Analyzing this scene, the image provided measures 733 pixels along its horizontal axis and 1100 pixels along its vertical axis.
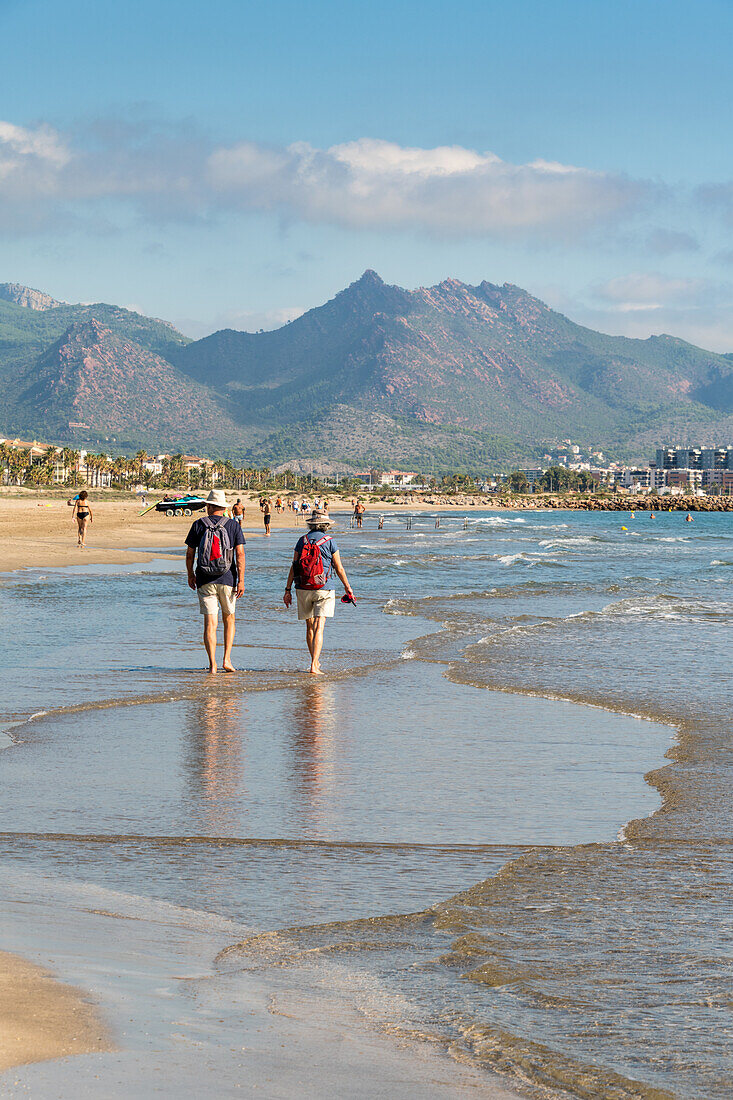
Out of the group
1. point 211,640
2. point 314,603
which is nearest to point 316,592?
point 314,603

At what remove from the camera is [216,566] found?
11539 mm

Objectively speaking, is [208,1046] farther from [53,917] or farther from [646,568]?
[646,568]

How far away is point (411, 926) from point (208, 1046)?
1397mm

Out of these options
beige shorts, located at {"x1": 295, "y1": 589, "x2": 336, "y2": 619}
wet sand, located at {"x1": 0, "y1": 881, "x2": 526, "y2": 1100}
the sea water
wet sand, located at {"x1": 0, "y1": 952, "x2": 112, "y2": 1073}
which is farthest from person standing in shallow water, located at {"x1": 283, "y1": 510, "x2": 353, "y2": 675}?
wet sand, located at {"x1": 0, "y1": 952, "x2": 112, "y2": 1073}

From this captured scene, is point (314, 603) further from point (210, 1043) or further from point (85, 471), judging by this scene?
point (85, 471)

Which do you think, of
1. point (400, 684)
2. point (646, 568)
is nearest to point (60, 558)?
point (646, 568)

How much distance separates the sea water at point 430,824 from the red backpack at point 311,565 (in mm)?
1062

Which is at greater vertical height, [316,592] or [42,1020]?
[316,592]

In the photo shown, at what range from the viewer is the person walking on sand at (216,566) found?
11.5 meters

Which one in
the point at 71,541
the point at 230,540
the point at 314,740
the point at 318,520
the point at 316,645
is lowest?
the point at 314,740

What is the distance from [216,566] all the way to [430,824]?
5.91 meters

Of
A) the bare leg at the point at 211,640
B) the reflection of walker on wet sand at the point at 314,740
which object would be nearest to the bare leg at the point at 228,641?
the bare leg at the point at 211,640

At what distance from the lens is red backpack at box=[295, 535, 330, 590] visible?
11.7 m

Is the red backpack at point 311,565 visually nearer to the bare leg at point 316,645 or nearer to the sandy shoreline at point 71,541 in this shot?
the bare leg at point 316,645
